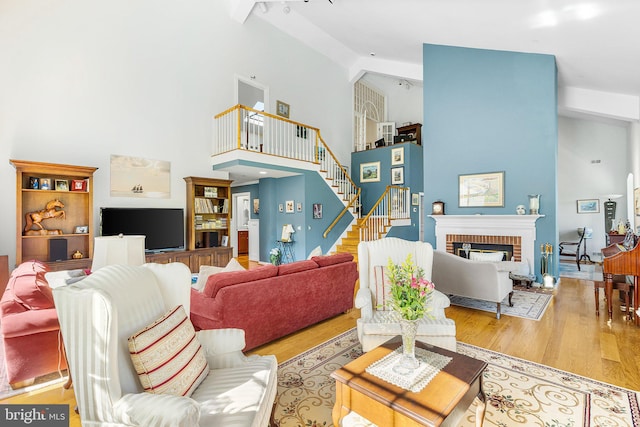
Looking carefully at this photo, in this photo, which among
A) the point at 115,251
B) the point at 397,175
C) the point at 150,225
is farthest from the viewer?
the point at 397,175

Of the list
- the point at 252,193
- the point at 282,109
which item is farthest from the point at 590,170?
the point at 252,193

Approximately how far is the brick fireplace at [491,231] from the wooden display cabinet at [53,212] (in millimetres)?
6599

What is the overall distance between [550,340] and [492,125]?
4.38 metres

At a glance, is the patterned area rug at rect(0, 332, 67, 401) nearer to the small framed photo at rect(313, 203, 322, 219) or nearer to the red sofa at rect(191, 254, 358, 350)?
the red sofa at rect(191, 254, 358, 350)

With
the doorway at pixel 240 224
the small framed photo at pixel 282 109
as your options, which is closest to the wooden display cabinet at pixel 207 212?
the small framed photo at pixel 282 109

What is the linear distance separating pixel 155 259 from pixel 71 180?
181cm

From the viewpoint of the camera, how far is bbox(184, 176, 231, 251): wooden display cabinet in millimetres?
6180

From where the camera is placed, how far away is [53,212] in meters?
4.64

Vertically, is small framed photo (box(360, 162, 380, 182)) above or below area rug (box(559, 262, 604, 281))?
above

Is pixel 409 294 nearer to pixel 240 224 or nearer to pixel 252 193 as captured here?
pixel 252 193

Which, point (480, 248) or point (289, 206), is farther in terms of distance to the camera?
point (289, 206)

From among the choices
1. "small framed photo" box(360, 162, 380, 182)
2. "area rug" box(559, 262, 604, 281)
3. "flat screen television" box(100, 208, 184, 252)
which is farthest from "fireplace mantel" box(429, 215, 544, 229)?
"flat screen television" box(100, 208, 184, 252)

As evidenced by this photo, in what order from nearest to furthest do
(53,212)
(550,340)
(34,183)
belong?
(550,340) < (34,183) < (53,212)

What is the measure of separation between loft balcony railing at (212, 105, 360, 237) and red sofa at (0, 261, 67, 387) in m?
4.19
